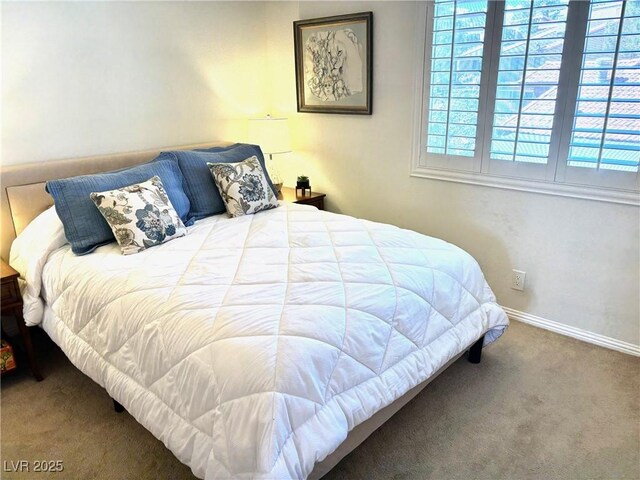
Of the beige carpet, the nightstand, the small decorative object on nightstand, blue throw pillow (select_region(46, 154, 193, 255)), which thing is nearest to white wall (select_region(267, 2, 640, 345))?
the nightstand

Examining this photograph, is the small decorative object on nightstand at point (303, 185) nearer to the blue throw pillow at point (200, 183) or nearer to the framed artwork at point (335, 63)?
the framed artwork at point (335, 63)

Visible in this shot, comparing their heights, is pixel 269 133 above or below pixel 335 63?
below

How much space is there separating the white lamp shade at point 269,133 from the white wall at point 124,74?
27 centimetres

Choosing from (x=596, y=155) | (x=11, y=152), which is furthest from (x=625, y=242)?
(x=11, y=152)

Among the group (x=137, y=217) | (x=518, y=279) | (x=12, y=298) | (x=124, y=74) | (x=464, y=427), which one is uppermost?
(x=124, y=74)

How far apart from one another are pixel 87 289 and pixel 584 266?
2.62m

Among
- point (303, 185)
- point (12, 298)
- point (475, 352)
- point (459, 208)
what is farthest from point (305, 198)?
point (12, 298)

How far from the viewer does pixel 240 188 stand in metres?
2.91

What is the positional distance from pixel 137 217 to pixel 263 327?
1.15m

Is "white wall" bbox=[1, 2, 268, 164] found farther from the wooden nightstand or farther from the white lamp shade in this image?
the wooden nightstand

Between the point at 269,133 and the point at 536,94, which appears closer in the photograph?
the point at 536,94

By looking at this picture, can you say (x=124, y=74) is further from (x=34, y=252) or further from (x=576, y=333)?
(x=576, y=333)

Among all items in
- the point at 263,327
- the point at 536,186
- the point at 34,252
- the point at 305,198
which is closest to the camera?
the point at 263,327

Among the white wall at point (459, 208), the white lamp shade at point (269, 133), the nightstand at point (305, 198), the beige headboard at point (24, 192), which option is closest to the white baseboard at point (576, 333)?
the white wall at point (459, 208)
